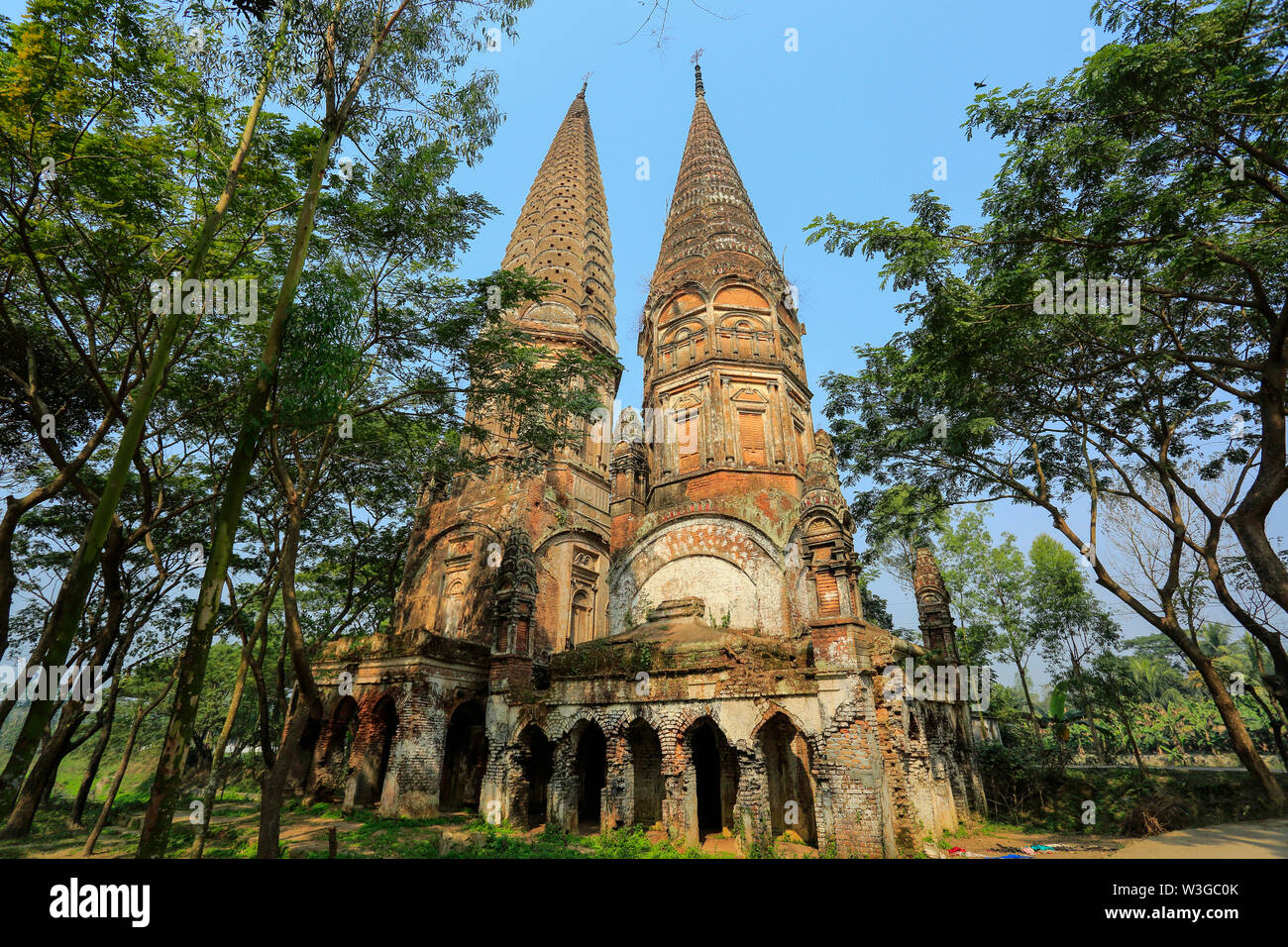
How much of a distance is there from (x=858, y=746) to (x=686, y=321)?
17.0 m

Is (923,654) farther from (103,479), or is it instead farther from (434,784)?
(103,479)

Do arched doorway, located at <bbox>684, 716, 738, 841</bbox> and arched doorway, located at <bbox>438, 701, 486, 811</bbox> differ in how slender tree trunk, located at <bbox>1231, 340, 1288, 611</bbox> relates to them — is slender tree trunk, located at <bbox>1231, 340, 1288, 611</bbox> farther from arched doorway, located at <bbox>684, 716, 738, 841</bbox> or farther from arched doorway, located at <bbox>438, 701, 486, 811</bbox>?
arched doorway, located at <bbox>438, 701, 486, 811</bbox>

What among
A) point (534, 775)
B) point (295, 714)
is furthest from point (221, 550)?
point (534, 775)

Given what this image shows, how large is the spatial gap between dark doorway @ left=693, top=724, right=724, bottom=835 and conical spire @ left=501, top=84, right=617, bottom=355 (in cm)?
1781

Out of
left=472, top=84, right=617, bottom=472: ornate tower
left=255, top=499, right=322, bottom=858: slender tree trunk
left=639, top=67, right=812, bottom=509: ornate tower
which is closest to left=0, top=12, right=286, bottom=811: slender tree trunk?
left=255, top=499, right=322, bottom=858: slender tree trunk

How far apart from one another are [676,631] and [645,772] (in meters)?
3.46

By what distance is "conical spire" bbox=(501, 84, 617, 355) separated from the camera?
27.1m

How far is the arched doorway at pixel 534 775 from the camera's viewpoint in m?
14.1

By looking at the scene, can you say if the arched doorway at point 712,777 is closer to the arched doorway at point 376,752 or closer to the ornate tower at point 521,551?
the ornate tower at point 521,551

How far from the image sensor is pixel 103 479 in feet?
52.4

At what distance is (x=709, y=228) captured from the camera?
24.9 meters

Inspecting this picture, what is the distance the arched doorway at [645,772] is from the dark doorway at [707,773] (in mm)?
1514

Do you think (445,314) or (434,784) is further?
(434,784)
